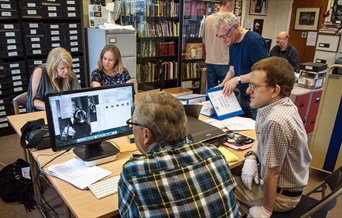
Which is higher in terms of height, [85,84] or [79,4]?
[79,4]

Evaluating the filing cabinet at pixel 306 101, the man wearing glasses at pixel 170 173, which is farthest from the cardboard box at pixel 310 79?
the man wearing glasses at pixel 170 173

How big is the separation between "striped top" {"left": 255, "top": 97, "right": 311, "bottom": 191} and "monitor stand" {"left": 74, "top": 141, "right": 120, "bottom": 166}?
2.56 feet

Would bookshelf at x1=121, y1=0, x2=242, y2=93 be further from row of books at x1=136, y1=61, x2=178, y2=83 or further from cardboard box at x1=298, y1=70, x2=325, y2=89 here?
cardboard box at x1=298, y1=70, x2=325, y2=89

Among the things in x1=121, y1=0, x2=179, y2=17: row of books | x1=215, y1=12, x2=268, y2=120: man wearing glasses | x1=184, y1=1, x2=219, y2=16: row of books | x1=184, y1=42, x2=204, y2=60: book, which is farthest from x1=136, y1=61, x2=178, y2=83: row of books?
x1=215, y1=12, x2=268, y2=120: man wearing glasses

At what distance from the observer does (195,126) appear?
1.78 meters

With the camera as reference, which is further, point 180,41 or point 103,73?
point 180,41

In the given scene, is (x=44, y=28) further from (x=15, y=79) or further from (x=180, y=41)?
(x=180, y=41)

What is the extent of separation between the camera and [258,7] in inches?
225

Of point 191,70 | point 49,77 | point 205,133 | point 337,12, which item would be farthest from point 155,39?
point 337,12

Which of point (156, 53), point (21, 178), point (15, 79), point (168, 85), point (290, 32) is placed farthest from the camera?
point (290, 32)

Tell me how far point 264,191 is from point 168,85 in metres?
3.57

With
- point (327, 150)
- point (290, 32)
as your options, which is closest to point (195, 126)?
point (327, 150)

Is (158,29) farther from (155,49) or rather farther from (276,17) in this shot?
(276,17)

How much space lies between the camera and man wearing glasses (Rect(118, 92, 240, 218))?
0.90 m
